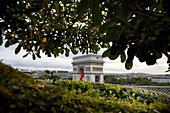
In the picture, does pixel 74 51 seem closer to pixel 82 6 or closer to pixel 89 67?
pixel 82 6

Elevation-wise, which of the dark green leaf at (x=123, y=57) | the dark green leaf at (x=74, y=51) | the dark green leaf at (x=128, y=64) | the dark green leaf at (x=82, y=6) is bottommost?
the dark green leaf at (x=128, y=64)

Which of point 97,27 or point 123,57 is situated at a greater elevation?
point 97,27

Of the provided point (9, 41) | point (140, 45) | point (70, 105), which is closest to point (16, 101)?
point (70, 105)

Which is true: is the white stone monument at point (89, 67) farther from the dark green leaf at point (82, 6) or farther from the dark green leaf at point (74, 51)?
the dark green leaf at point (82, 6)

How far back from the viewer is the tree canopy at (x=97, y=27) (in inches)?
69.6

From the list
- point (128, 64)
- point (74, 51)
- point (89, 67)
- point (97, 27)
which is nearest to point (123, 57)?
point (128, 64)

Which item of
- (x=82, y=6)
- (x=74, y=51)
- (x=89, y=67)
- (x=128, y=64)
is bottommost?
(x=128, y=64)

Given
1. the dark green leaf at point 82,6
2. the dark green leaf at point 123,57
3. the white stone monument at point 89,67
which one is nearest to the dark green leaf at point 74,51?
the dark green leaf at point 123,57

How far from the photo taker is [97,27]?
3.07m

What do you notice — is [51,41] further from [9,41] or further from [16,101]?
[16,101]

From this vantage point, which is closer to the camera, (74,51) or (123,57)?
(123,57)

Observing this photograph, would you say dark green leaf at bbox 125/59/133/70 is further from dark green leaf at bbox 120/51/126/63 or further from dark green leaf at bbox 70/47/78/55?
dark green leaf at bbox 70/47/78/55

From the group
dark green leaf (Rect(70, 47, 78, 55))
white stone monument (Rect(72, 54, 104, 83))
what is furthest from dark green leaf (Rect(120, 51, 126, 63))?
white stone monument (Rect(72, 54, 104, 83))

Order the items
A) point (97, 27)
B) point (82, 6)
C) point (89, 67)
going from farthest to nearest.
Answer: point (89, 67)
point (97, 27)
point (82, 6)
